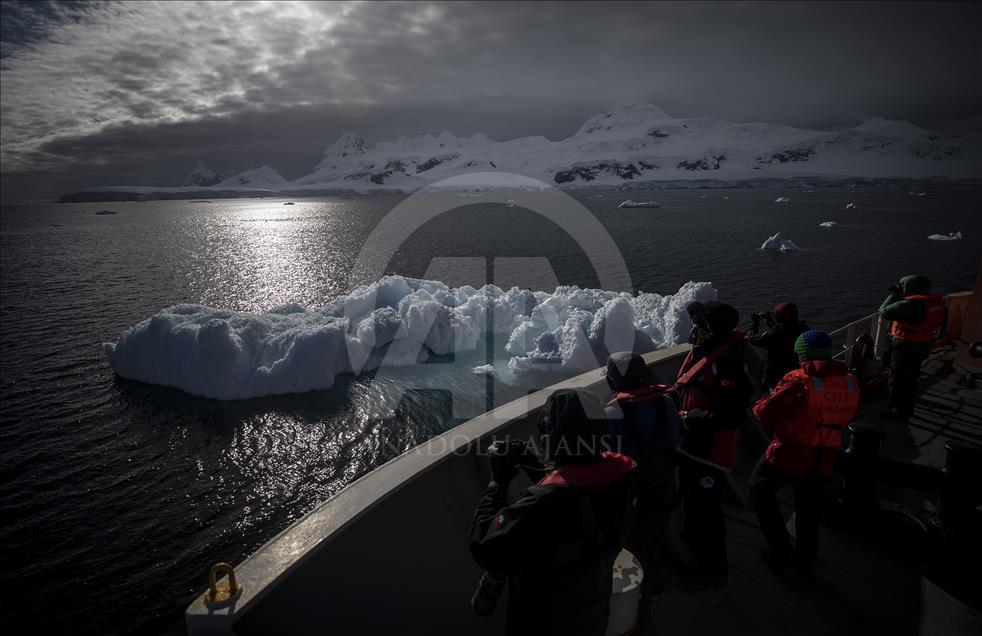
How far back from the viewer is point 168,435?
1316 centimetres

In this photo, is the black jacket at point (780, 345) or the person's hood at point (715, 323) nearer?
the person's hood at point (715, 323)

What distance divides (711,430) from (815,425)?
2.38 feet

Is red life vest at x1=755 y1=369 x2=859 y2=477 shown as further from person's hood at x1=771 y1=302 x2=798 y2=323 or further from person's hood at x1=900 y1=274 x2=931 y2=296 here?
person's hood at x1=900 y1=274 x2=931 y2=296

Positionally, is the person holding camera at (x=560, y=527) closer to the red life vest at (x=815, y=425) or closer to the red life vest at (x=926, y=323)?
the red life vest at (x=815, y=425)

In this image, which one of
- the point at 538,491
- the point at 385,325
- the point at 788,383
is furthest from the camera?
the point at 385,325

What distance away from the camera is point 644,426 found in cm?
289

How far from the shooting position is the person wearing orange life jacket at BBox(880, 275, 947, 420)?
530cm

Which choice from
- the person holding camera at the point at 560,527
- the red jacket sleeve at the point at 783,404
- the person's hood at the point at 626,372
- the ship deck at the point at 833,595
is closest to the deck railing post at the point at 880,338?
the ship deck at the point at 833,595

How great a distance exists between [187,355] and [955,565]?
1730cm

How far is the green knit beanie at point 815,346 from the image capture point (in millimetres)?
3371

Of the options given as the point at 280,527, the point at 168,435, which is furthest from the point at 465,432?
the point at 168,435

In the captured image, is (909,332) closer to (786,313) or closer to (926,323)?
(926,323)

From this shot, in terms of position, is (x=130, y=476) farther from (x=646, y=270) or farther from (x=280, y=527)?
(x=646, y=270)

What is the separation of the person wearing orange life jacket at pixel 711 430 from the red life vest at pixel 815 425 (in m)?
0.38
